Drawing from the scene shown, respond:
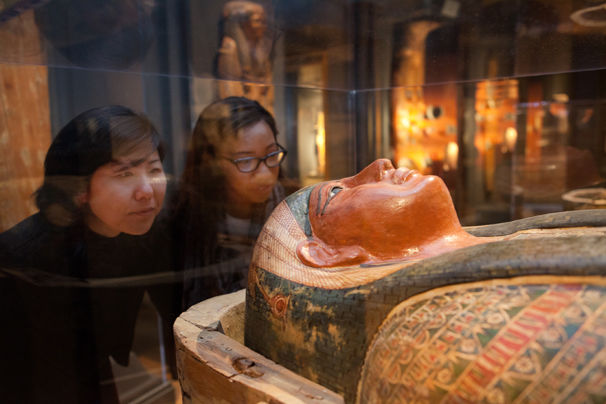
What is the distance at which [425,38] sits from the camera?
318cm

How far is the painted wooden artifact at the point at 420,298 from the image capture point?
99 centimetres

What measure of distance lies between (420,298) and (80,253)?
177 centimetres

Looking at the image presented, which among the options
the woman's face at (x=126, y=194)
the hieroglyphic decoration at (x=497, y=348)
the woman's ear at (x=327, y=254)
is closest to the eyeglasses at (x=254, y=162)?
the woman's face at (x=126, y=194)

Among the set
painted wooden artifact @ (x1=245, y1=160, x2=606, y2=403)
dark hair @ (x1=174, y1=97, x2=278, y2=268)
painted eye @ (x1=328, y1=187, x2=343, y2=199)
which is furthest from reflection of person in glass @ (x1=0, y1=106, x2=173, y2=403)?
painted eye @ (x1=328, y1=187, x2=343, y2=199)

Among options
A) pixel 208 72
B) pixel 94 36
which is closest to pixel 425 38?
pixel 208 72

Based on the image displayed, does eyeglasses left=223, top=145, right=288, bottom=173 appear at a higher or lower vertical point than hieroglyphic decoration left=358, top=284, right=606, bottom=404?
higher

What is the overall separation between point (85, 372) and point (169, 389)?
73cm

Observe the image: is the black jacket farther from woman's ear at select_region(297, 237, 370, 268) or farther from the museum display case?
woman's ear at select_region(297, 237, 370, 268)

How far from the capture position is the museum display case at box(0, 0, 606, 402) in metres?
2.17

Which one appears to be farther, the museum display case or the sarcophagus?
the museum display case

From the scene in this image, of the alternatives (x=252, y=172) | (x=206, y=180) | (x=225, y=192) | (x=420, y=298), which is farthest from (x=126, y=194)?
(x=420, y=298)

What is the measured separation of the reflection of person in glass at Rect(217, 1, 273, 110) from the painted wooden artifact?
116 cm

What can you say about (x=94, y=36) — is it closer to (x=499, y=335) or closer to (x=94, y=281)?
(x=94, y=281)

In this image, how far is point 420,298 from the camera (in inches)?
48.4
